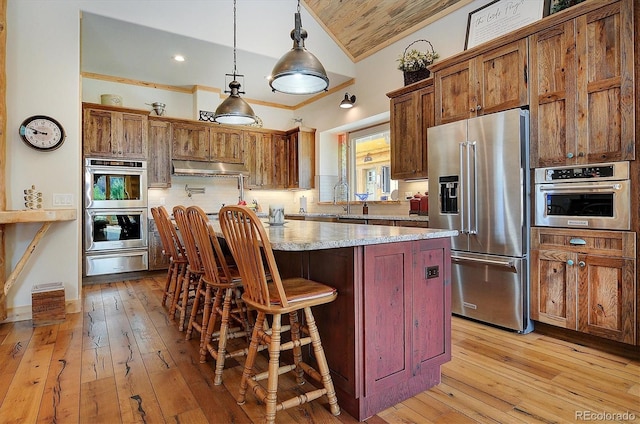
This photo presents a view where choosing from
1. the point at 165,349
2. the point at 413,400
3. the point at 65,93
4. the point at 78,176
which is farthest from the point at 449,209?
the point at 65,93

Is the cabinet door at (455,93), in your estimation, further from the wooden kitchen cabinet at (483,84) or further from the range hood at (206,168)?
→ the range hood at (206,168)

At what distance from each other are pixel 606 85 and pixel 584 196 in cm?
75

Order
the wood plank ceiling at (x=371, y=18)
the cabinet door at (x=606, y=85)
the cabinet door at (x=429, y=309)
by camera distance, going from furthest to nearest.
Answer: the wood plank ceiling at (x=371, y=18)
the cabinet door at (x=606, y=85)
the cabinet door at (x=429, y=309)

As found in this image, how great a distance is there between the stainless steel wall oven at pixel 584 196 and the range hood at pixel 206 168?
4583 mm

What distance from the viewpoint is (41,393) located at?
185cm

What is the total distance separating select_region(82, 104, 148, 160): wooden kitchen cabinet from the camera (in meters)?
4.65

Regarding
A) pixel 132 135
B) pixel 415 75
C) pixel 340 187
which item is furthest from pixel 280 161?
pixel 415 75

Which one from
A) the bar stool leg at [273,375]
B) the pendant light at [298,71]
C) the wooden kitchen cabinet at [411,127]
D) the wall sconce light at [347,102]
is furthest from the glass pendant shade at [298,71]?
the wall sconce light at [347,102]

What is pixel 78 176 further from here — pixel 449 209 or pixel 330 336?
pixel 449 209

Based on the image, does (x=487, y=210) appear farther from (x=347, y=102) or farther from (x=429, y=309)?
(x=347, y=102)

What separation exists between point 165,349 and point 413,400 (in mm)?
1684

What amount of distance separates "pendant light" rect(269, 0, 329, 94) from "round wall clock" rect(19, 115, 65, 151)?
7.15 feet

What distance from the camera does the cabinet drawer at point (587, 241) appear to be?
2246 mm

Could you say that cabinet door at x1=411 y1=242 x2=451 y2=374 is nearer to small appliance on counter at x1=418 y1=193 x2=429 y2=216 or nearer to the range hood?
small appliance on counter at x1=418 y1=193 x2=429 y2=216
